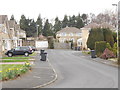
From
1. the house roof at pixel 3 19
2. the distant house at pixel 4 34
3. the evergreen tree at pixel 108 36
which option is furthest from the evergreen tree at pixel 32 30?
the evergreen tree at pixel 108 36

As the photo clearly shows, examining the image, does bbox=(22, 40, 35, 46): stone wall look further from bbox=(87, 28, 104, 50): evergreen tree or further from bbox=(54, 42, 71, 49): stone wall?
bbox=(87, 28, 104, 50): evergreen tree

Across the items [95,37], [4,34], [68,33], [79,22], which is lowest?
[95,37]

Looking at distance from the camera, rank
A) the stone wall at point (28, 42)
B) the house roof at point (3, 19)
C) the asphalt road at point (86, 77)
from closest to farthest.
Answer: the asphalt road at point (86, 77) < the house roof at point (3, 19) < the stone wall at point (28, 42)

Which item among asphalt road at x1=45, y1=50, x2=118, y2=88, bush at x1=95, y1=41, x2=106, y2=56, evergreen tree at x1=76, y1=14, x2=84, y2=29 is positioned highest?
evergreen tree at x1=76, y1=14, x2=84, y2=29

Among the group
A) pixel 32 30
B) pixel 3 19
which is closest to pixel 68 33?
pixel 32 30

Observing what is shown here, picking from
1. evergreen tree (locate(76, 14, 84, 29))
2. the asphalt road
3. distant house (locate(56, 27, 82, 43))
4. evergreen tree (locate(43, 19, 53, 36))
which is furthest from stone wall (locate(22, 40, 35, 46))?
the asphalt road

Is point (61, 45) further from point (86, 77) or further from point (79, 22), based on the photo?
point (86, 77)

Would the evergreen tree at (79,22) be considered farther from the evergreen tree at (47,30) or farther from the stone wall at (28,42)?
the stone wall at (28,42)

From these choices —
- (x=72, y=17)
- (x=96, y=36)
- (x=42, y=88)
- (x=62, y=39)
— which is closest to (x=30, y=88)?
(x=42, y=88)

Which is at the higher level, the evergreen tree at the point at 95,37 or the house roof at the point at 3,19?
the house roof at the point at 3,19

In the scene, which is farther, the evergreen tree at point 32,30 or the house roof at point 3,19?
the evergreen tree at point 32,30

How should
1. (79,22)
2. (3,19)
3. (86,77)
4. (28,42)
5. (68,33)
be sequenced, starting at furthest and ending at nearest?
(79,22)
(68,33)
(28,42)
(3,19)
(86,77)

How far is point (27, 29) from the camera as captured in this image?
100 meters

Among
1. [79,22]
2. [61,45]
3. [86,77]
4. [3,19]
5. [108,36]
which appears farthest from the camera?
[79,22]
